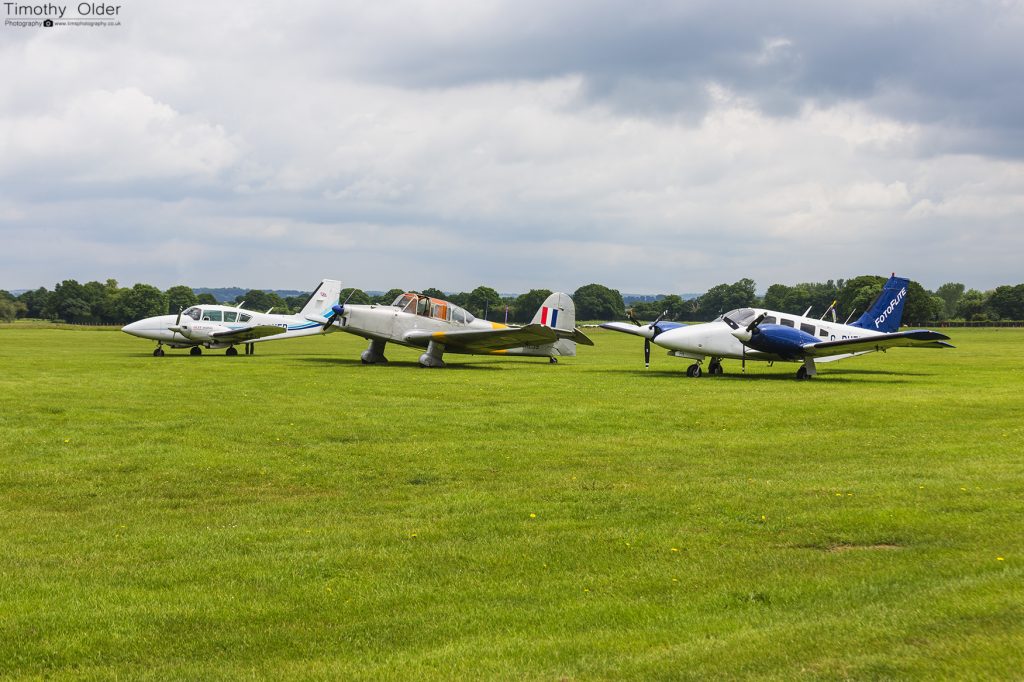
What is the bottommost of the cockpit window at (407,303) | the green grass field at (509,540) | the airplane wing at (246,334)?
the green grass field at (509,540)

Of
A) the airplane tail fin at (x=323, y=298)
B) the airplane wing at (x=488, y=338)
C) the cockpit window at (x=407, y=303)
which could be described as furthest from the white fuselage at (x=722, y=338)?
the airplane tail fin at (x=323, y=298)

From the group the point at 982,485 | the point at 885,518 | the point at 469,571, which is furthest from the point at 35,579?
the point at 982,485

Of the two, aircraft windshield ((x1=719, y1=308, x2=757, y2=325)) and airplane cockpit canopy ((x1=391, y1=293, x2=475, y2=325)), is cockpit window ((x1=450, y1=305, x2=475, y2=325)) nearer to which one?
airplane cockpit canopy ((x1=391, y1=293, x2=475, y2=325))

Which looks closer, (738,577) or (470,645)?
(470,645)

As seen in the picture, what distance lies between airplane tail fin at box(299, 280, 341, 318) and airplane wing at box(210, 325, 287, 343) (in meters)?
6.28

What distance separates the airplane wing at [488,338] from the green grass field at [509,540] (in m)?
12.6

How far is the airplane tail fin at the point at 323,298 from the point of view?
158 ft

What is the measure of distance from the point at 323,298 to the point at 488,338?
18181 millimetres

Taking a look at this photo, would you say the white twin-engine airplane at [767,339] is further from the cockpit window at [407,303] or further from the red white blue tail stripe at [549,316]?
the cockpit window at [407,303]

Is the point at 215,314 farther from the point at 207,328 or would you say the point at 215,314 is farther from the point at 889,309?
the point at 889,309

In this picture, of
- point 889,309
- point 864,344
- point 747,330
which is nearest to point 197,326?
point 747,330

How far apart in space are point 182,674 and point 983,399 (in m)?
19.8

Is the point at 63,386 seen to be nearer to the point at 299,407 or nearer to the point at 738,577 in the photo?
the point at 299,407

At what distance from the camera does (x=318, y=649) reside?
617 cm
